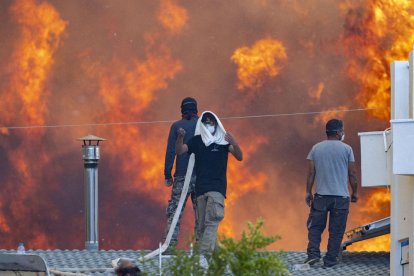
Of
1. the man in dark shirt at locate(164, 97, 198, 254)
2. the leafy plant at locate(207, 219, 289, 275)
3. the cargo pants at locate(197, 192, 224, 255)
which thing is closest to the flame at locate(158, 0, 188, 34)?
the man in dark shirt at locate(164, 97, 198, 254)

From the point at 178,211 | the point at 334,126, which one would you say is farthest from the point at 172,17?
the point at 334,126

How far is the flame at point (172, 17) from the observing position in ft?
100

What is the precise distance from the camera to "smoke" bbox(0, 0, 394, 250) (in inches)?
1183

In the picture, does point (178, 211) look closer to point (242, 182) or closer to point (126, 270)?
point (126, 270)

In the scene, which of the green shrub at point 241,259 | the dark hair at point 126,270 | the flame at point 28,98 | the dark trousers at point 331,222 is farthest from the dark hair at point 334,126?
the flame at point 28,98

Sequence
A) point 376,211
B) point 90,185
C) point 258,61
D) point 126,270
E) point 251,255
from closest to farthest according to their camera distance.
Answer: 1. point 251,255
2. point 126,270
3. point 90,185
4. point 376,211
5. point 258,61

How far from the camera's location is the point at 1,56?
3080 cm

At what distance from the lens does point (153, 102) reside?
30.6 m

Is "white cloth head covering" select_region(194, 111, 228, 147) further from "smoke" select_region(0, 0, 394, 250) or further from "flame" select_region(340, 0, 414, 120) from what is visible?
"flame" select_region(340, 0, 414, 120)

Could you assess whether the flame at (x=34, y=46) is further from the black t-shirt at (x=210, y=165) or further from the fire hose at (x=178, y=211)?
the black t-shirt at (x=210, y=165)

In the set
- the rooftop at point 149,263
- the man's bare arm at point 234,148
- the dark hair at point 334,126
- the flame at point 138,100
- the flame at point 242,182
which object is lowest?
the rooftop at point 149,263

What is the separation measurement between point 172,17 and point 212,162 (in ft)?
44.9

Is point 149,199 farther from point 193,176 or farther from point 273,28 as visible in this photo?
point 193,176

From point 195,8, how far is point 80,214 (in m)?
4.62
